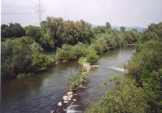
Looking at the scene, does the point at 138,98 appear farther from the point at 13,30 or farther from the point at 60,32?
the point at 60,32

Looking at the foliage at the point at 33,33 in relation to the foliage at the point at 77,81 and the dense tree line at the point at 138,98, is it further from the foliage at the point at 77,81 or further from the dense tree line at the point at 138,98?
the dense tree line at the point at 138,98

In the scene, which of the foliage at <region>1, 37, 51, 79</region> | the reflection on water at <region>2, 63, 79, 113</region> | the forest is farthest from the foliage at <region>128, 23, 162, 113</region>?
the foliage at <region>1, 37, 51, 79</region>

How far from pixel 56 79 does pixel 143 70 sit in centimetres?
627

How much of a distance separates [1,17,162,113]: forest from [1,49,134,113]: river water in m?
1.33

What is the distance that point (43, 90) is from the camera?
15.2 meters

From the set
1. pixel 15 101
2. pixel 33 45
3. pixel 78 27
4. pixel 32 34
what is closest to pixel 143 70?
pixel 15 101

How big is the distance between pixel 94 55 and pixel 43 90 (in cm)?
1036

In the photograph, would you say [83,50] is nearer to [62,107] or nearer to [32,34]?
[32,34]

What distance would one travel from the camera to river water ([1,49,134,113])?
12.6 metres

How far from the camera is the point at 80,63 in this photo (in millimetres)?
23672

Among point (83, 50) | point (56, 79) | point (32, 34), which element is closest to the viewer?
point (56, 79)

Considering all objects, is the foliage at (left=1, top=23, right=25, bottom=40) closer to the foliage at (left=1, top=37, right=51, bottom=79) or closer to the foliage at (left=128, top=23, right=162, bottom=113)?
the foliage at (left=1, top=37, right=51, bottom=79)

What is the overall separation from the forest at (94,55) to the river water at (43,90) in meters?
1.33

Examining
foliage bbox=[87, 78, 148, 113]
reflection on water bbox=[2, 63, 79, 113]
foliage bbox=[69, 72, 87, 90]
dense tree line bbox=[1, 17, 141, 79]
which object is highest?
dense tree line bbox=[1, 17, 141, 79]
